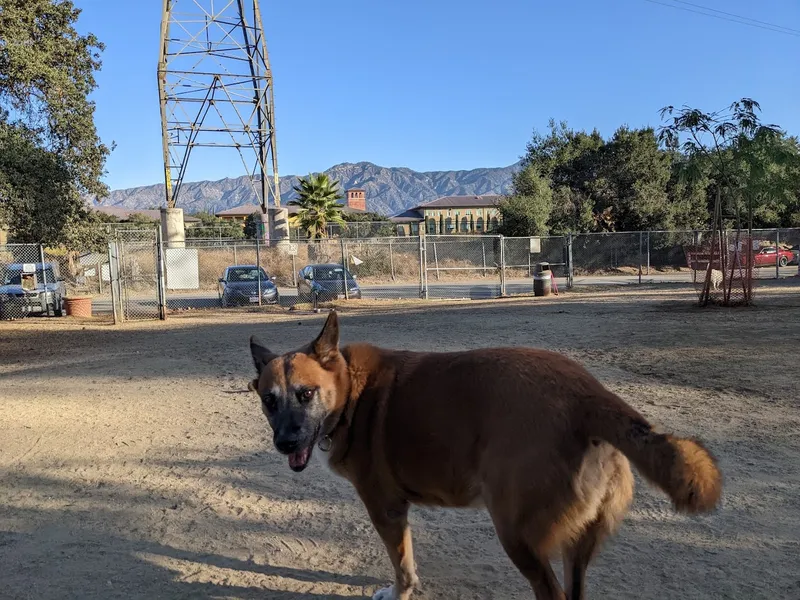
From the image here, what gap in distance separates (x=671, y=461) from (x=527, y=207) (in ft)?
137

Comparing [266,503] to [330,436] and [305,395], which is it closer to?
[330,436]

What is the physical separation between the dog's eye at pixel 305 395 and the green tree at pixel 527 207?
41187 millimetres

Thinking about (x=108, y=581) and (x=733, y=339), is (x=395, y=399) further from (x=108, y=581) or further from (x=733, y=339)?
(x=733, y=339)

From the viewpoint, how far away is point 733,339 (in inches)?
423

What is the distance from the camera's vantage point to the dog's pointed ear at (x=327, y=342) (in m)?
2.85

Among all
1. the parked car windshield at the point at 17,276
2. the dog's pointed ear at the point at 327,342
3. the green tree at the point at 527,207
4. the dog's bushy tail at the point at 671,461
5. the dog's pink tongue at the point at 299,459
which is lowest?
the dog's pink tongue at the point at 299,459

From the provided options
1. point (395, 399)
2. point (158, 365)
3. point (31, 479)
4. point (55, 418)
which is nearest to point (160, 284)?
point (158, 365)

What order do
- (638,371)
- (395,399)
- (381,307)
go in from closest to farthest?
1. (395,399)
2. (638,371)
3. (381,307)

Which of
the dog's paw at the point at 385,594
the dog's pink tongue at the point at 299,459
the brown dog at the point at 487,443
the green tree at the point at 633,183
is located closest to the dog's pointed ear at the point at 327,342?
the brown dog at the point at 487,443

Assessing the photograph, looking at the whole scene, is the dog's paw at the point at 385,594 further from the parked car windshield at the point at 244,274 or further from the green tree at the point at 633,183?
the green tree at the point at 633,183

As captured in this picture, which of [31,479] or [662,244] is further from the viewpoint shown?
[662,244]

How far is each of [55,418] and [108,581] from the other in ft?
14.3

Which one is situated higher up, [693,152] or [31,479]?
[693,152]

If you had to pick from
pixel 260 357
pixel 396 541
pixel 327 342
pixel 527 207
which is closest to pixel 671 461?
pixel 396 541
